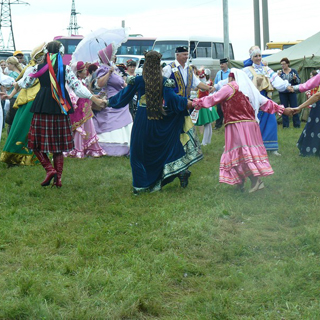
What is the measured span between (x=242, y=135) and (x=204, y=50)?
77.5 feet

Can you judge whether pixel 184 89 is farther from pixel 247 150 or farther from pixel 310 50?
pixel 310 50

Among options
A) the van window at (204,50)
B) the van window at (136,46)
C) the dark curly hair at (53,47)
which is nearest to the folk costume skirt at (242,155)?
the dark curly hair at (53,47)

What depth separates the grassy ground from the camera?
4145 millimetres

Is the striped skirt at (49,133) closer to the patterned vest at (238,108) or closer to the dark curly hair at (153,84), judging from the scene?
the dark curly hair at (153,84)

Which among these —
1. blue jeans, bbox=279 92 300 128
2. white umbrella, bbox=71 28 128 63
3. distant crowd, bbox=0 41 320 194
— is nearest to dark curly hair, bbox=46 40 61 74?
distant crowd, bbox=0 41 320 194

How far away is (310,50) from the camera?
19.5 metres

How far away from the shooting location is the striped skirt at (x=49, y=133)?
808 cm

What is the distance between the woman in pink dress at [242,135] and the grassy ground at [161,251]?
26 cm

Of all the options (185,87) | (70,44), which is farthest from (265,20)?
(185,87)

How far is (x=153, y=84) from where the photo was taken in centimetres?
752

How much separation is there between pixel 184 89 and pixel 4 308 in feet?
16.0

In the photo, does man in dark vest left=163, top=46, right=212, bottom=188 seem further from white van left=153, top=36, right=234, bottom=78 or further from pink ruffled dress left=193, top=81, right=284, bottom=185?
white van left=153, top=36, right=234, bottom=78

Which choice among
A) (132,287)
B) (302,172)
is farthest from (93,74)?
(132,287)

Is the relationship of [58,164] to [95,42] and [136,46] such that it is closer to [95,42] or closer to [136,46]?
[95,42]
